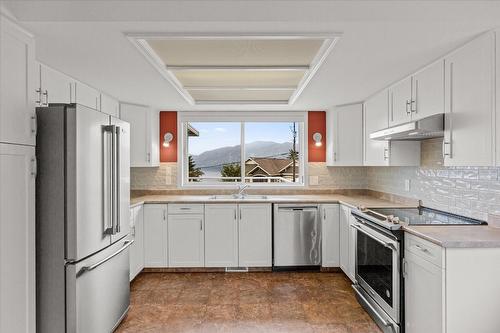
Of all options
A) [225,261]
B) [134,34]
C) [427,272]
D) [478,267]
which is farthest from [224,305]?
[134,34]

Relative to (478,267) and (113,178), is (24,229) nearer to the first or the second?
(113,178)

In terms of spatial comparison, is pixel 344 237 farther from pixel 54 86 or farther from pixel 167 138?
pixel 54 86

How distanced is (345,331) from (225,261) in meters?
1.73

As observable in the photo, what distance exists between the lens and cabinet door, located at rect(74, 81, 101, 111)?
289 centimetres

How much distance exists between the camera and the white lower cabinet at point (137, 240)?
351 cm

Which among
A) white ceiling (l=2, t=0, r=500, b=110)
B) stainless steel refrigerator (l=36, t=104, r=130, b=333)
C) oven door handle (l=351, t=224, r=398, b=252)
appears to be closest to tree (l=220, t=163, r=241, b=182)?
oven door handle (l=351, t=224, r=398, b=252)

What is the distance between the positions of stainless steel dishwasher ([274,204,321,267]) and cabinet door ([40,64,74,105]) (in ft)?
8.25

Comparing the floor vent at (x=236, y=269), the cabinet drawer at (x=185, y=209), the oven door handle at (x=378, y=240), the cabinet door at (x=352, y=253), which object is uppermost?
the cabinet drawer at (x=185, y=209)

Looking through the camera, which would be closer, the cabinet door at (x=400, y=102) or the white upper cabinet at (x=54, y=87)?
the white upper cabinet at (x=54, y=87)

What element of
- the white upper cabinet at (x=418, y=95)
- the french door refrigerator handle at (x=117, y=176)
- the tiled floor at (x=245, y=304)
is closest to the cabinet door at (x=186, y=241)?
the tiled floor at (x=245, y=304)

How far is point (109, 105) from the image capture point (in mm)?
3613

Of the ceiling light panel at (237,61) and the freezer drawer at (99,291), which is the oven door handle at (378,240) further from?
the freezer drawer at (99,291)

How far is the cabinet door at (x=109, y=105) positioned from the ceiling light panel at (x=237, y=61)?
878 mm

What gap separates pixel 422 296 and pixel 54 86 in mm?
3145
